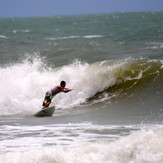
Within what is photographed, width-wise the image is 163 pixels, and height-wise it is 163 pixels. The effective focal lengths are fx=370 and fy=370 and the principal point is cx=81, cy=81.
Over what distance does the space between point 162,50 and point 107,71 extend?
7.79 m

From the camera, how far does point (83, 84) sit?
14406 millimetres

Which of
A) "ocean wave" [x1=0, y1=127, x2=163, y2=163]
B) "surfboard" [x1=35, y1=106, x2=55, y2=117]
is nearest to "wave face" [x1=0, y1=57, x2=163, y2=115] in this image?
"surfboard" [x1=35, y1=106, x2=55, y2=117]

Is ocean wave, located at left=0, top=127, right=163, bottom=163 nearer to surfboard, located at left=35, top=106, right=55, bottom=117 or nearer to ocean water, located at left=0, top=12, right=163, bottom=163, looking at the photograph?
ocean water, located at left=0, top=12, right=163, bottom=163

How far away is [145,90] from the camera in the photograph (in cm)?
1325

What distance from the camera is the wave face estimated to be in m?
13.1

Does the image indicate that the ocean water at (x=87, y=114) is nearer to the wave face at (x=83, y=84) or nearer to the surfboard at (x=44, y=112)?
the wave face at (x=83, y=84)

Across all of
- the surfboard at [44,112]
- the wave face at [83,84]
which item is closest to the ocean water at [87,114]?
the wave face at [83,84]

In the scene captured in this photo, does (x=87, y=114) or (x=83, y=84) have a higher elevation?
(x=83, y=84)

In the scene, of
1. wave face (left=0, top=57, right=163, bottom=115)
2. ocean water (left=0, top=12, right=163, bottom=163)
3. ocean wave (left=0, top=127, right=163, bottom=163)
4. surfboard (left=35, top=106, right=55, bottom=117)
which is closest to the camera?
ocean wave (left=0, top=127, right=163, bottom=163)

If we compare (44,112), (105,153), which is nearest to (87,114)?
(44,112)

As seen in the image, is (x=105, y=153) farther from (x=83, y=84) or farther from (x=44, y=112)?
(x=83, y=84)

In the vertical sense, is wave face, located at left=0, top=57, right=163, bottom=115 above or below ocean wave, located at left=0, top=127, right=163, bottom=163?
above

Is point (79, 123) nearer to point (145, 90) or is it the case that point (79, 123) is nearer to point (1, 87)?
point (145, 90)

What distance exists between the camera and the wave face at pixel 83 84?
1313 centimetres
